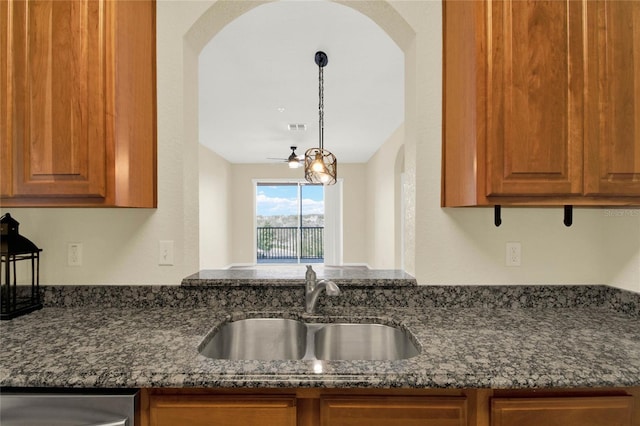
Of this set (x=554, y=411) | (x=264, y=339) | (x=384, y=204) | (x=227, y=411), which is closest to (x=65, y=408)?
(x=227, y=411)

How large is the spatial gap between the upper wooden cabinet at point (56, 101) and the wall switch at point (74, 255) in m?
0.40

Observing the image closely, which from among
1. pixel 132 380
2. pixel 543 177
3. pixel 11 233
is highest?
pixel 543 177

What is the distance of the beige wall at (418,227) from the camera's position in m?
1.62

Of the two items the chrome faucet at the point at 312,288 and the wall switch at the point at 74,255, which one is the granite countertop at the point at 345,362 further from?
the wall switch at the point at 74,255

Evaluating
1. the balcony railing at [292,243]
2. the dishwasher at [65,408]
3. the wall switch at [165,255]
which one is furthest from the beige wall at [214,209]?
the dishwasher at [65,408]

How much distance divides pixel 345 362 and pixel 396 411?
194mm

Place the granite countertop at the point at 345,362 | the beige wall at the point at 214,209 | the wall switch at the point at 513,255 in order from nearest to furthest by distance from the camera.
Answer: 1. the granite countertop at the point at 345,362
2. the wall switch at the point at 513,255
3. the beige wall at the point at 214,209

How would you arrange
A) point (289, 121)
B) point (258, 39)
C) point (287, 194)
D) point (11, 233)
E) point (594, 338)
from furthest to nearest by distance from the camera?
point (287, 194)
point (289, 121)
point (258, 39)
point (11, 233)
point (594, 338)

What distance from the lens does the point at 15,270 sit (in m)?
1.52

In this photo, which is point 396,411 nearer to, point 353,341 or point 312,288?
point 353,341

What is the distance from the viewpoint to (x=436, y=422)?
0.96m

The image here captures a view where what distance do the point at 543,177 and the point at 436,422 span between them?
0.93 metres

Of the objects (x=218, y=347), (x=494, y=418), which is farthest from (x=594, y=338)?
(x=218, y=347)

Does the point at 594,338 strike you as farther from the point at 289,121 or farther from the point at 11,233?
the point at 289,121
